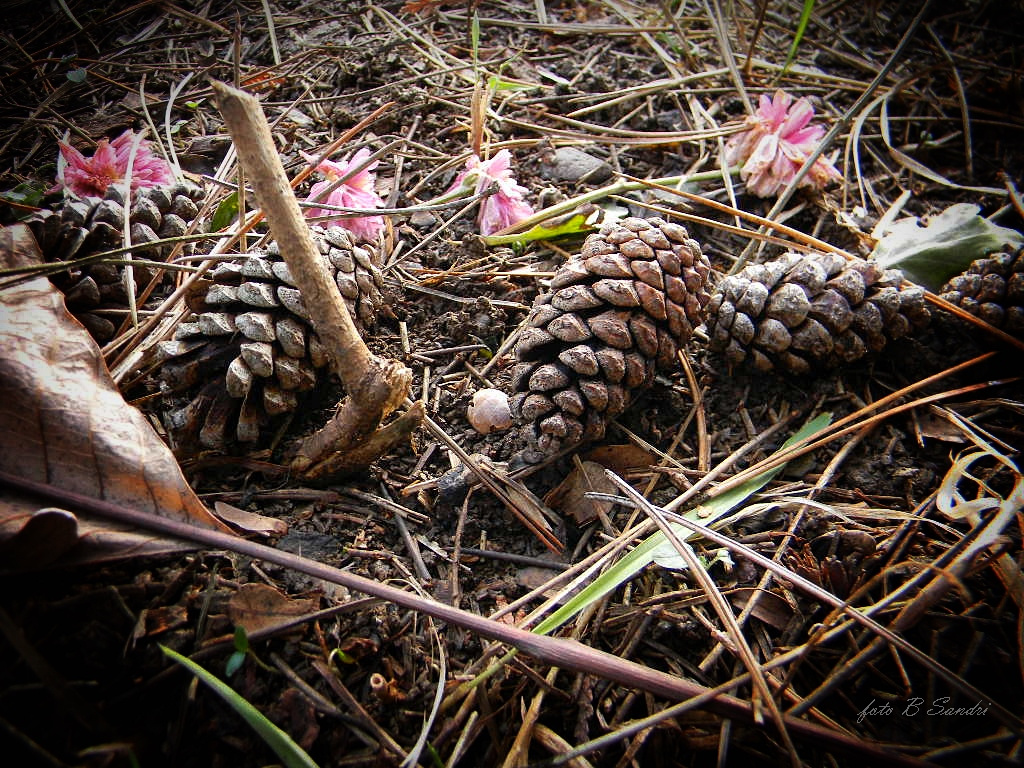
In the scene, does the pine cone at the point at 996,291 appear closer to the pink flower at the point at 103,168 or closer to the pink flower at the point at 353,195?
the pink flower at the point at 353,195

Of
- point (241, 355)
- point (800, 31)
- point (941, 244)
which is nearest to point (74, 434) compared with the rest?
point (241, 355)

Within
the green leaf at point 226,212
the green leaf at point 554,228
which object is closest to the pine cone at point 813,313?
the green leaf at point 554,228

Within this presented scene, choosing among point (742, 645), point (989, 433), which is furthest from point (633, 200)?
point (742, 645)

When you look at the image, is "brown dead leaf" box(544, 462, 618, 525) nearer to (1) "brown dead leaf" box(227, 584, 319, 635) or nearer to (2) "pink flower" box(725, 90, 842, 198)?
(1) "brown dead leaf" box(227, 584, 319, 635)

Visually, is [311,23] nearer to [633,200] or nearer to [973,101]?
[633,200]

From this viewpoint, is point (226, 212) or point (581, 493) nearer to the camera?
point (581, 493)

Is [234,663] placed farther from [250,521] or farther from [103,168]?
[103,168]
